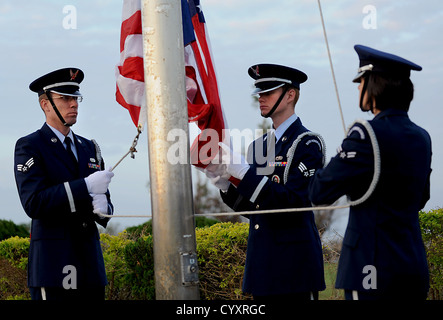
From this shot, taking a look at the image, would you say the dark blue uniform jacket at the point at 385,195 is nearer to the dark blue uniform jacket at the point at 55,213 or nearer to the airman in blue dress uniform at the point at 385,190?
the airman in blue dress uniform at the point at 385,190

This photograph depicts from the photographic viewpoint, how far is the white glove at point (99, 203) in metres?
4.18

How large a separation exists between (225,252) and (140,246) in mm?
951

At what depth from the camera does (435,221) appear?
269 inches

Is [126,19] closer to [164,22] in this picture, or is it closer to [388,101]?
[164,22]

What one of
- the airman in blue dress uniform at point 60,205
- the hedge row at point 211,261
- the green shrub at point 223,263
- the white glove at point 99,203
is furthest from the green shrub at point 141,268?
the white glove at point 99,203

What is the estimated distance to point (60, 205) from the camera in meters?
4.07

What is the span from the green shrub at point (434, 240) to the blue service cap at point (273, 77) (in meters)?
3.24

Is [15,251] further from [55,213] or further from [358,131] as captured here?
[358,131]

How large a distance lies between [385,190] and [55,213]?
225 cm

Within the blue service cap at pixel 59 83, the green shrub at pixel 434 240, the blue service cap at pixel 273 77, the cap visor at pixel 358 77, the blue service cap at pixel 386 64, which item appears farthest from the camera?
the green shrub at pixel 434 240

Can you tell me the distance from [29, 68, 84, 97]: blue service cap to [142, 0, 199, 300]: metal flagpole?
1353mm

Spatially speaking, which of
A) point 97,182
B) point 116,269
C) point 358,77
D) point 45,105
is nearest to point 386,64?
point 358,77

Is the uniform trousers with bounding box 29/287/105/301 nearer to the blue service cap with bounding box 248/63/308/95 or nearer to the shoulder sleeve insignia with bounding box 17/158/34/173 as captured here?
the shoulder sleeve insignia with bounding box 17/158/34/173

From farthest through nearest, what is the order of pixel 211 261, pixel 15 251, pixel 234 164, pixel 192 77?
1. pixel 15 251
2. pixel 211 261
3. pixel 192 77
4. pixel 234 164
